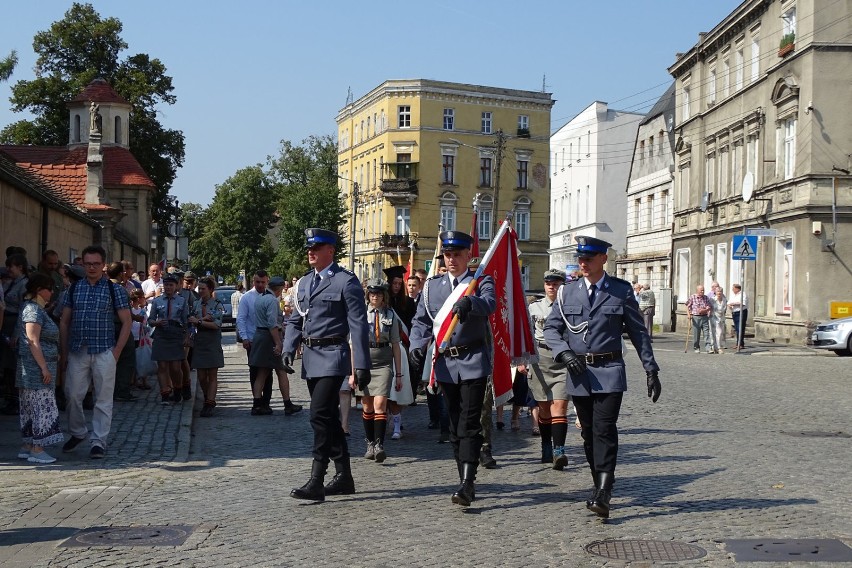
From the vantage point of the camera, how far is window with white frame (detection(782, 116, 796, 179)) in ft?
116

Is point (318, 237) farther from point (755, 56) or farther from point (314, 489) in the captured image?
point (755, 56)

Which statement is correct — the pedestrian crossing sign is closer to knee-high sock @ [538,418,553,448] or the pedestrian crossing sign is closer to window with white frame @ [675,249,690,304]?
window with white frame @ [675,249,690,304]

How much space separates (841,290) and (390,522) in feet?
93.6

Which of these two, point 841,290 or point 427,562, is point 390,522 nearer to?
point 427,562

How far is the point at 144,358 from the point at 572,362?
10.6 metres

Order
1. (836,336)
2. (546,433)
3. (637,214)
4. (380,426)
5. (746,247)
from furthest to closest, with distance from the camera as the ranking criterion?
(637,214)
(746,247)
(836,336)
(380,426)
(546,433)

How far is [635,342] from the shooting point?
8.58 metres

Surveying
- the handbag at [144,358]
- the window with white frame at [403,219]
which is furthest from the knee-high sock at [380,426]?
the window with white frame at [403,219]

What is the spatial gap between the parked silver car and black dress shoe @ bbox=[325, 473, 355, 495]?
73.9 feet

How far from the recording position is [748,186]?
125 feet

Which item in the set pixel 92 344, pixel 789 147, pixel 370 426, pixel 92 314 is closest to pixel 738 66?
pixel 789 147

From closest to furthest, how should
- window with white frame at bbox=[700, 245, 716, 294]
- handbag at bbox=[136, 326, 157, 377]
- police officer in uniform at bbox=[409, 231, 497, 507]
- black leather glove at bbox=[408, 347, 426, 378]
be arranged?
police officer in uniform at bbox=[409, 231, 497, 507], black leather glove at bbox=[408, 347, 426, 378], handbag at bbox=[136, 326, 157, 377], window with white frame at bbox=[700, 245, 716, 294]

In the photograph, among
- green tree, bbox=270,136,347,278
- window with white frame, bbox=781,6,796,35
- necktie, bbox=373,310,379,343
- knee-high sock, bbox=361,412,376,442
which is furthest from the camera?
green tree, bbox=270,136,347,278

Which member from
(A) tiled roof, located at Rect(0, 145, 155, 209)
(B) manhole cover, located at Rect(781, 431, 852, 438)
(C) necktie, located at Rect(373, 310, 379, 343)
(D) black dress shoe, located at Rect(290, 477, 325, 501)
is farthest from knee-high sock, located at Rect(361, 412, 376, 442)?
(A) tiled roof, located at Rect(0, 145, 155, 209)
